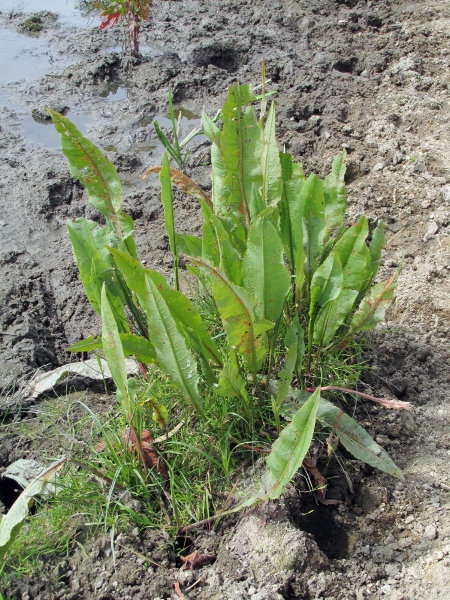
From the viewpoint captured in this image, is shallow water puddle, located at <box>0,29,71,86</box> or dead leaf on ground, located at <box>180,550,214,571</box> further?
shallow water puddle, located at <box>0,29,71,86</box>

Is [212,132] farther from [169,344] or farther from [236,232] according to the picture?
[169,344]

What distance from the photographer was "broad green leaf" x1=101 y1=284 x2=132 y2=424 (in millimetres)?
1643

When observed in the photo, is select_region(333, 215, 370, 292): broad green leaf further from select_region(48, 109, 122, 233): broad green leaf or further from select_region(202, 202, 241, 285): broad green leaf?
select_region(48, 109, 122, 233): broad green leaf

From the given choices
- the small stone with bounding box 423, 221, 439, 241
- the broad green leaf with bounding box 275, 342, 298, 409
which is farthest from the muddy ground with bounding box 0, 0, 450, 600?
the broad green leaf with bounding box 275, 342, 298, 409

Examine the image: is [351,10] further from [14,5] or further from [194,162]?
[14,5]

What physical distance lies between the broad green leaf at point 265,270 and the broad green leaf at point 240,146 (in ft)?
1.41

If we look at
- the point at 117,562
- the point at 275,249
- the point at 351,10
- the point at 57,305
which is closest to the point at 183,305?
the point at 275,249

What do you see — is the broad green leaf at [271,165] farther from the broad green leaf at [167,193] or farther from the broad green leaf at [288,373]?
the broad green leaf at [288,373]

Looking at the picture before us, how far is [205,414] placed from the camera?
1923 mm

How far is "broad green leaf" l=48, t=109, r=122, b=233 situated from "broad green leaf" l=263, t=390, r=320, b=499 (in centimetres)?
98

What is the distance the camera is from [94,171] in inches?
81.4

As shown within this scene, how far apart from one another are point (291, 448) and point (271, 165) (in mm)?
1023

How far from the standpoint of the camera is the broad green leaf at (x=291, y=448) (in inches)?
57.7

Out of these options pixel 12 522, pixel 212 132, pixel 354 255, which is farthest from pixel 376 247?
pixel 12 522
